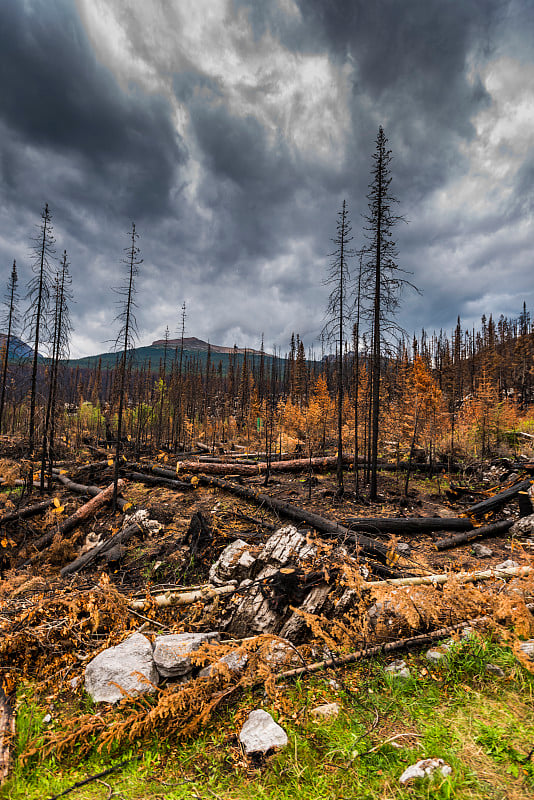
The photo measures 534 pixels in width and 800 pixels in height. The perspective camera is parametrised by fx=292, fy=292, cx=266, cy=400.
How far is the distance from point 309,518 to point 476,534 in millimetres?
4119

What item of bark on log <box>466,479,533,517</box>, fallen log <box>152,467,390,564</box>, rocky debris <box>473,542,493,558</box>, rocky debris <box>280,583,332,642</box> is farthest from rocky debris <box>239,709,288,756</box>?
bark on log <box>466,479,533,517</box>

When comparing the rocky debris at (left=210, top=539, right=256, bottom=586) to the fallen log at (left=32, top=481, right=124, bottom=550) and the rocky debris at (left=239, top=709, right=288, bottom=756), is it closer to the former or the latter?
the rocky debris at (left=239, top=709, right=288, bottom=756)

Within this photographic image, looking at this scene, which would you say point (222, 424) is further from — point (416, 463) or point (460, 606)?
point (460, 606)

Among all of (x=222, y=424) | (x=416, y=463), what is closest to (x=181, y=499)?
(x=416, y=463)

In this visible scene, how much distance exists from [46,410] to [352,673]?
16224mm

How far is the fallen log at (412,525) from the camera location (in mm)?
7562

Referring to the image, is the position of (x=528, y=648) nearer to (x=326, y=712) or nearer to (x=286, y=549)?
(x=326, y=712)

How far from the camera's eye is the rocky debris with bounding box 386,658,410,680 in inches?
118

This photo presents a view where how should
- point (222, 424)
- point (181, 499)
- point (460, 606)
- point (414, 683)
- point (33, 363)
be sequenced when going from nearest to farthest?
1. point (414, 683)
2. point (460, 606)
3. point (181, 499)
4. point (33, 363)
5. point (222, 424)

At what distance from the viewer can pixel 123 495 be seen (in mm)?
11680

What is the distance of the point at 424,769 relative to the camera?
1.95 meters

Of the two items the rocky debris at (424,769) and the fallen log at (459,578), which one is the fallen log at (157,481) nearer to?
the fallen log at (459,578)

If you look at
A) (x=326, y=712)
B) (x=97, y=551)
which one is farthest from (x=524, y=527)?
(x=97, y=551)

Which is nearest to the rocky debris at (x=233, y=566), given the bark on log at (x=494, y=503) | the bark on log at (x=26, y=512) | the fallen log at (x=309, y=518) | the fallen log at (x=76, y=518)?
the fallen log at (x=309, y=518)
